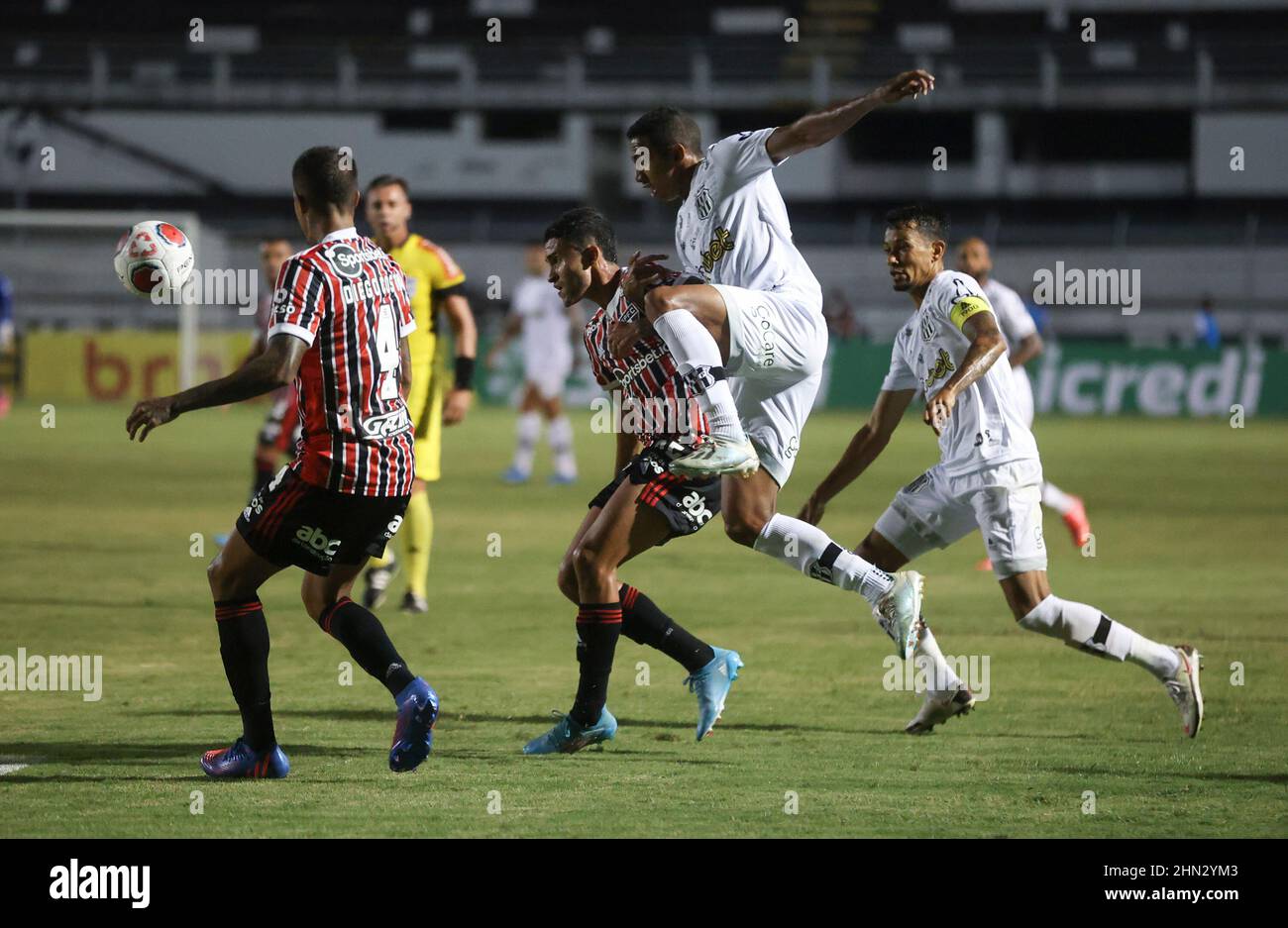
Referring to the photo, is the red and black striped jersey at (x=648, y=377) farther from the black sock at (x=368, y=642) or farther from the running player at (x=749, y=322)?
the black sock at (x=368, y=642)

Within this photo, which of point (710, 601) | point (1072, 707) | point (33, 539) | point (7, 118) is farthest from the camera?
point (7, 118)

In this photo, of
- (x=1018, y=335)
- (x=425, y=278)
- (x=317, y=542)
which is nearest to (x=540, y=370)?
(x=1018, y=335)

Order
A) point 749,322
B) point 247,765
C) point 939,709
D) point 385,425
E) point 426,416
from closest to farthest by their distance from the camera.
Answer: point 385,425 → point 247,765 → point 749,322 → point 939,709 → point 426,416

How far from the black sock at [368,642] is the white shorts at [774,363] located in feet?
5.01

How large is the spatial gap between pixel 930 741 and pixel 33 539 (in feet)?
27.9

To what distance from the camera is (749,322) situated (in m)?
6.05

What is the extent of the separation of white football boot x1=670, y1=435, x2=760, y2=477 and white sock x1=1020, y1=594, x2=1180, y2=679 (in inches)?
52.5

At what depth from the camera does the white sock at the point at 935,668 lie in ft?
21.0

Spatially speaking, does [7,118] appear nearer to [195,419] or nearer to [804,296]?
[195,419]

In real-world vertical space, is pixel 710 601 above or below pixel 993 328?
below

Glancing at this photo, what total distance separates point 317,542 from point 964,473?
8.21 feet

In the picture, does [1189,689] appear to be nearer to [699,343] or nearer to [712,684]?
[712,684]

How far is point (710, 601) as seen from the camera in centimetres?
1019
